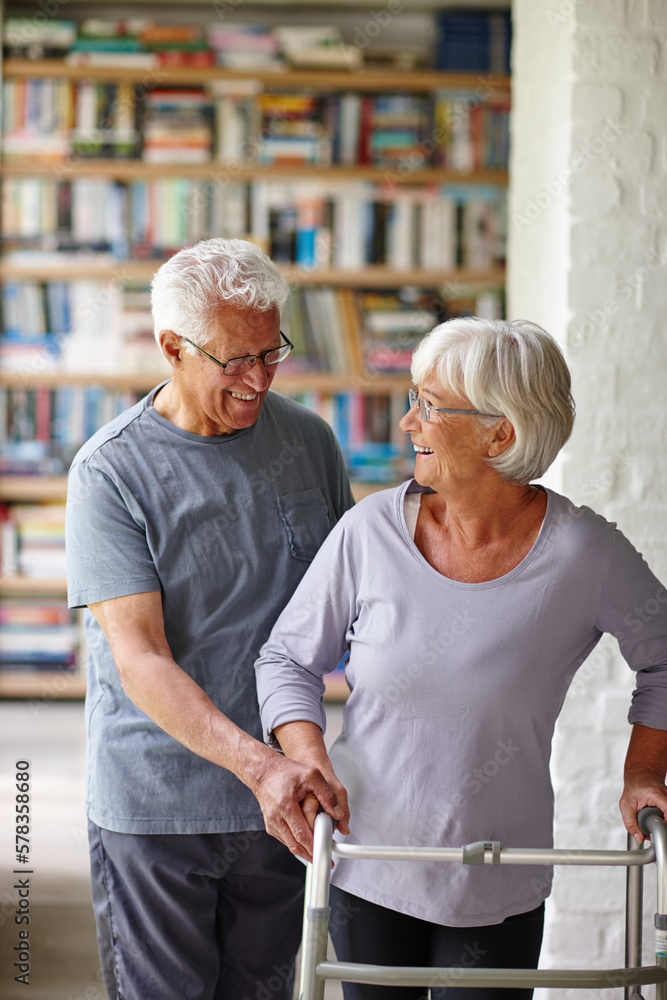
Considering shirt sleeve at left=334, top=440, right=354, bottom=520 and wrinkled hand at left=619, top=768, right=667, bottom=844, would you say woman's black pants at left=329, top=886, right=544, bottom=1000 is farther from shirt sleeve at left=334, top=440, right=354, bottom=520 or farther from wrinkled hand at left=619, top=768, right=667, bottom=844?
shirt sleeve at left=334, top=440, right=354, bottom=520

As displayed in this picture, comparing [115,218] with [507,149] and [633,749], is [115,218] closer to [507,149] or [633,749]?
[507,149]

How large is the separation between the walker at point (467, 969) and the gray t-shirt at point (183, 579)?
15.1 inches

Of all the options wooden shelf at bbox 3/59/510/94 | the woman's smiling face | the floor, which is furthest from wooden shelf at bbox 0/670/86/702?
the woman's smiling face

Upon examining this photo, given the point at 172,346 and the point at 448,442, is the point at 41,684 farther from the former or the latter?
the point at 448,442

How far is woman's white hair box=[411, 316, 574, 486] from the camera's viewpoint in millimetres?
1226

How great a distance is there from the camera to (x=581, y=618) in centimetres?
125

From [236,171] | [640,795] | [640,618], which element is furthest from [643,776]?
[236,171]

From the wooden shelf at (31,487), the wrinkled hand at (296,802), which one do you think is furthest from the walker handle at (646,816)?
the wooden shelf at (31,487)

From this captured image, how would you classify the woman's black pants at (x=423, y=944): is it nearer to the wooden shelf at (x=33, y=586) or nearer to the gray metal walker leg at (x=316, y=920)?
the gray metal walker leg at (x=316, y=920)

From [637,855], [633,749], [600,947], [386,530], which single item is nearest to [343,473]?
[386,530]

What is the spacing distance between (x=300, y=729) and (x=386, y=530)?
0.94ft

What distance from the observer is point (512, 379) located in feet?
4.02

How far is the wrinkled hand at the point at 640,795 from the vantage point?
122cm

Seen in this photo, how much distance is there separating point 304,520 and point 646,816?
66cm
